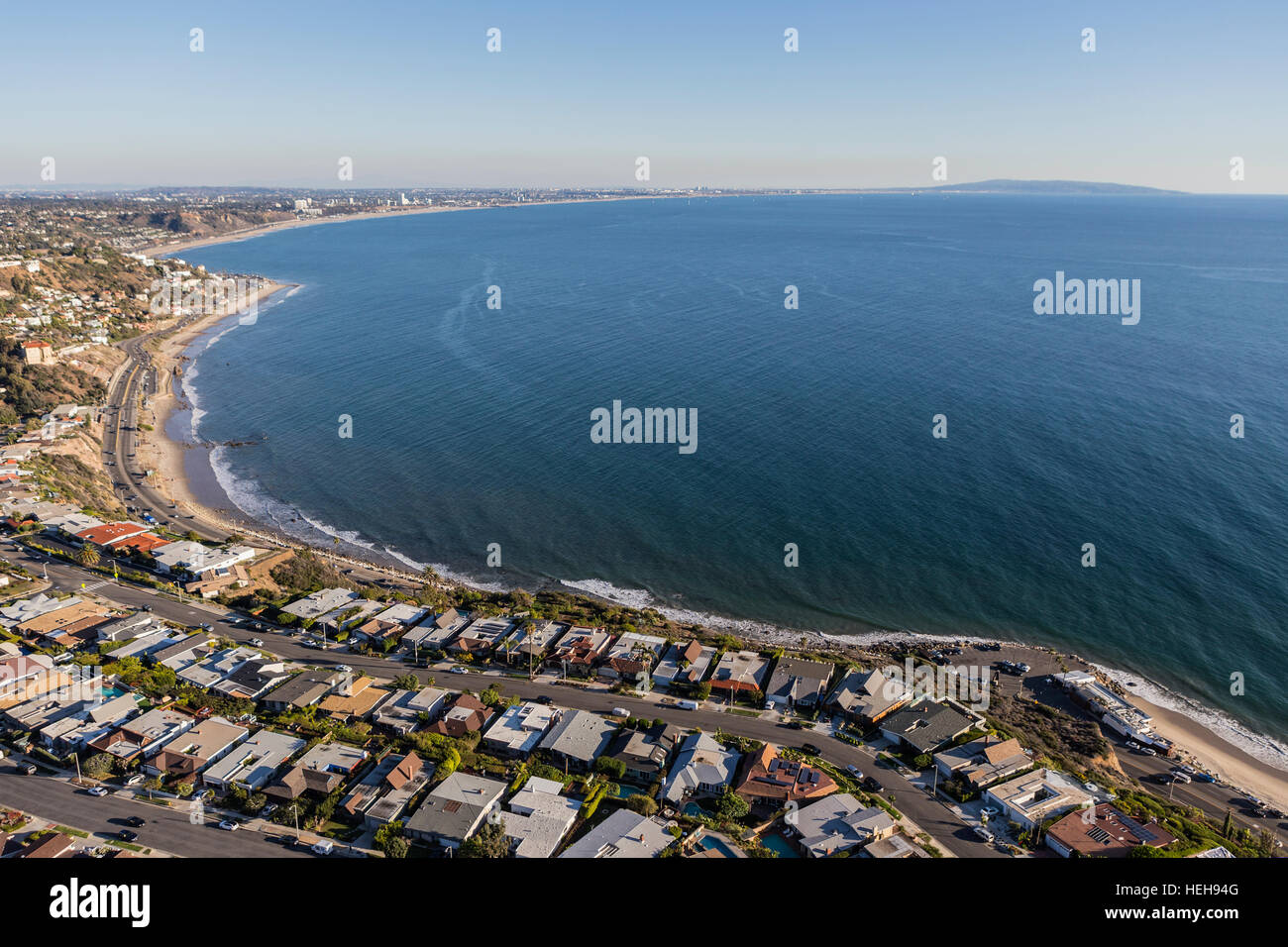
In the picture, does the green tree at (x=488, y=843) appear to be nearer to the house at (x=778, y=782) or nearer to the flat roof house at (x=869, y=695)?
the house at (x=778, y=782)

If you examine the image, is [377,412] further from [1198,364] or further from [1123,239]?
[1123,239]

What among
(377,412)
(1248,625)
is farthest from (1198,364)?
(377,412)

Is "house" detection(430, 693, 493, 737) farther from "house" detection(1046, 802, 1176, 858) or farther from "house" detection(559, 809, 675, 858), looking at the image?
"house" detection(1046, 802, 1176, 858)

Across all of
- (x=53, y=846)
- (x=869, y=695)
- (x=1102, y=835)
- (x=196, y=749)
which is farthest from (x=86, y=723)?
(x=1102, y=835)

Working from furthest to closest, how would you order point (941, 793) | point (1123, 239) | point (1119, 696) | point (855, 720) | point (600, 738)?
point (1123, 239) < point (1119, 696) < point (855, 720) < point (600, 738) < point (941, 793)

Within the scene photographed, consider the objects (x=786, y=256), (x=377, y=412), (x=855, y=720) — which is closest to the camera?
(x=855, y=720)

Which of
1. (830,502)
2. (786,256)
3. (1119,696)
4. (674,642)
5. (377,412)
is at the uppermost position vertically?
(786,256)

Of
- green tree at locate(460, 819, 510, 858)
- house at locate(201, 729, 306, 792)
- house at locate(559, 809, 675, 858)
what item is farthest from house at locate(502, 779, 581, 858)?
house at locate(201, 729, 306, 792)
